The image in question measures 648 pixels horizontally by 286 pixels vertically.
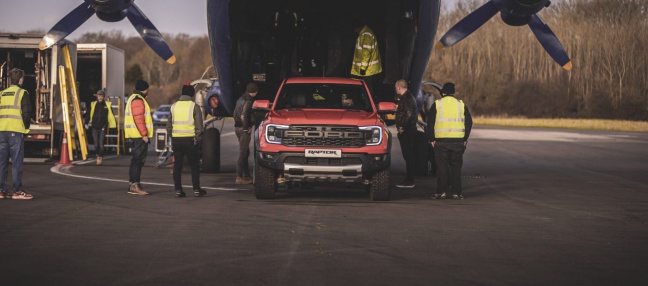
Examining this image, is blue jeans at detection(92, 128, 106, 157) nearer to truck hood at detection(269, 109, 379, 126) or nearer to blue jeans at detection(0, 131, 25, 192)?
blue jeans at detection(0, 131, 25, 192)

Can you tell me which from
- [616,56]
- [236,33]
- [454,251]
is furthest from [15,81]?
[616,56]

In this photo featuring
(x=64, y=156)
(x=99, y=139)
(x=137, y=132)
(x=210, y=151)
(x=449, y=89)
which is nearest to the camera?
(x=137, y=132)

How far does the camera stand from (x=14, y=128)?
522 inches

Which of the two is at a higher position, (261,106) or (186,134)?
(261,106)

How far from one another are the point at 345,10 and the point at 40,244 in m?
10.3

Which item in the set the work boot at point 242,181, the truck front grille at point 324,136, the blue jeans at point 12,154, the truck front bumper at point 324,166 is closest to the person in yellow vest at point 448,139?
the truck front bumper at point 324,166

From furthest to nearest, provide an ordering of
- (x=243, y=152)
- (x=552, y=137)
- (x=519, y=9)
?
(x=552, y=137), (x=243, y=152), (x=519, y=9)

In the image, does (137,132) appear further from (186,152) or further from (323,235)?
(323,235)

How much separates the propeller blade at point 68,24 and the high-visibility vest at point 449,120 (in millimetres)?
6978

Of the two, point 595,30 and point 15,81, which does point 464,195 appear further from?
point 595,30

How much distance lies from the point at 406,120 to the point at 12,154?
6454mm

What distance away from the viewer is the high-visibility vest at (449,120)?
14.2 meters

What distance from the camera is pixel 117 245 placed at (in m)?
8.82

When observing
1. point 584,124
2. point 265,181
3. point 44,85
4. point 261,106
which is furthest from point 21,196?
point 584,124
